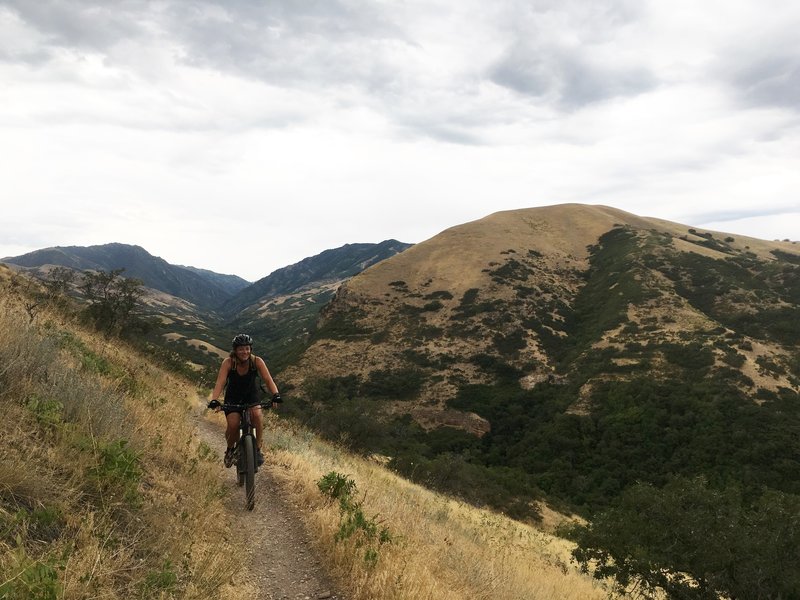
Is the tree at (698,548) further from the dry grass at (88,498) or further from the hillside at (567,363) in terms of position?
the hillside at (567,363)

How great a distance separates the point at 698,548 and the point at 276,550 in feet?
49.1

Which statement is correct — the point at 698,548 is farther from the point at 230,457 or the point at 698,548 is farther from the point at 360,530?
the point at 230,457

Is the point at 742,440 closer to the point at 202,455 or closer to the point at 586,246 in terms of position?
the point at 202,455

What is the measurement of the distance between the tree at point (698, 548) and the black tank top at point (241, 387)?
12.3 meters

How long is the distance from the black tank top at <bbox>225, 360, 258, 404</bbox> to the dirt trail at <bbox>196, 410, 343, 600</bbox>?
1.37 metres

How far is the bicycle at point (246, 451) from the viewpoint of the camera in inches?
268

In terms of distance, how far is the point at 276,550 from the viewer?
219 inches

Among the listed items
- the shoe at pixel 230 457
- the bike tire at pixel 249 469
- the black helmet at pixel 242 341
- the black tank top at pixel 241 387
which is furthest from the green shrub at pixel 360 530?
the black helmet at pixel 242 341

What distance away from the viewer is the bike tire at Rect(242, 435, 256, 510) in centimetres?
679

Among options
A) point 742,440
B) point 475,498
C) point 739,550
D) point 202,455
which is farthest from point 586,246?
point 202,455

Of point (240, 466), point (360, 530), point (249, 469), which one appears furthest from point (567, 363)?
point (360, 530)

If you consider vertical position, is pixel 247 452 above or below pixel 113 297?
below

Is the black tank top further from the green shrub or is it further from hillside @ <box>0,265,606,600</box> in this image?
the green shrub

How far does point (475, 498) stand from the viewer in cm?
3094
